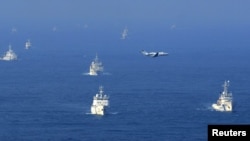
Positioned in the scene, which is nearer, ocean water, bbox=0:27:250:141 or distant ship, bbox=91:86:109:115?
ocean water, bbox=0:27:250:141

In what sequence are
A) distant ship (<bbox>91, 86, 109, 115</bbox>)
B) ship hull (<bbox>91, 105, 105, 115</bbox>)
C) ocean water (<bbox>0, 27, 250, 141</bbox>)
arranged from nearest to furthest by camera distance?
ocean water (<bbox>0, 27, 250, 141</bbox>) → ship hull (<bbox>91, 105, 105, 115</bbox>) → distant ship (<bbox>91, 86, 109, 115</bbox>)

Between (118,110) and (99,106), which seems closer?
(99,106)

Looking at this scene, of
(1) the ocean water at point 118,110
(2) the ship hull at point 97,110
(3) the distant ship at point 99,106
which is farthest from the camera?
(3) the distant ship at point 99,106

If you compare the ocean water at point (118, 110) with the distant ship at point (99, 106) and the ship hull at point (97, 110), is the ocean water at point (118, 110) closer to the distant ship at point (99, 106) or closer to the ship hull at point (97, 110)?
the ship hull at point (97, 110)

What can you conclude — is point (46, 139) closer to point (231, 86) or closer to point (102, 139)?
point (102, 139)

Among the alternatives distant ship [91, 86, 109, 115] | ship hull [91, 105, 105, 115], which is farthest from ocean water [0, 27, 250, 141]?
distant ship [91, 86, 109, 115]

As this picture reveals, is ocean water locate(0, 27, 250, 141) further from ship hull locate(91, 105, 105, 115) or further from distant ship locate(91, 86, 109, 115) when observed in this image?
distant ship locate(91, 86, 109, 115)

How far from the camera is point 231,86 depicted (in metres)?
188

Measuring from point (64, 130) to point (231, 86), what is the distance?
6860 cm

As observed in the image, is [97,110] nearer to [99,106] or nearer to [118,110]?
[99,106]

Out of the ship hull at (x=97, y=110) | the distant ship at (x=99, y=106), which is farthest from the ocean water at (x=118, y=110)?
the distant ship at (x=99, y=106)

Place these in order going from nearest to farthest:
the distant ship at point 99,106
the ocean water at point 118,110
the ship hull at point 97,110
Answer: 1. the ocean water at point 118,110
2. the ship hull at point 97,110
3. the distant ship at point 99,106

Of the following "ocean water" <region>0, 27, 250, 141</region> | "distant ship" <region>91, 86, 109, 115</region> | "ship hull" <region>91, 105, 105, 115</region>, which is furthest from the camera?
"distant ship" <region>91, 86, 109, 115</region>

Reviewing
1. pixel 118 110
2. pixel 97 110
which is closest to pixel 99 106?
pixel 97 110
